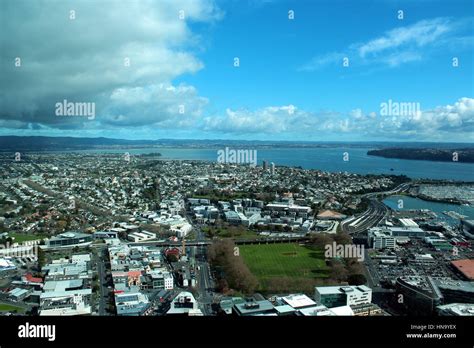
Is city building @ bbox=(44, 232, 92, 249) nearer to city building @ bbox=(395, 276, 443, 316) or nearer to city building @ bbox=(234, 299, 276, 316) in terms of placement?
city building @ bbox=(234, 299, 276, 316)

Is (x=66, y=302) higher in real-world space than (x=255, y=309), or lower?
lower

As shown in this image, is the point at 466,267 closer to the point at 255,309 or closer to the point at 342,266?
the point at 342,266

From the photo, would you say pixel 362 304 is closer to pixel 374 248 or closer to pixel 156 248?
pixel 374 248

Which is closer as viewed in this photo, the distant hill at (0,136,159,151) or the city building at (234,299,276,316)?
the city building at (234,299,276,316)

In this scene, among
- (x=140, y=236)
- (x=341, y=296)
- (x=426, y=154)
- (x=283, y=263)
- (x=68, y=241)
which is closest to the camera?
(x=341, y=296)

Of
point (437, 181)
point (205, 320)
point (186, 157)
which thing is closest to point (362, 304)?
point (205, 320)

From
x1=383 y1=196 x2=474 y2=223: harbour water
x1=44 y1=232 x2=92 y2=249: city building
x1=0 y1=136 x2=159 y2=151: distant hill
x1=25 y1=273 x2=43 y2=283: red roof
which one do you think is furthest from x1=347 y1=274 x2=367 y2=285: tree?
x1=0 y1=136 x2=159 y2=151: distant hill

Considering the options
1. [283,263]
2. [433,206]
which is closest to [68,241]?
[283,263]

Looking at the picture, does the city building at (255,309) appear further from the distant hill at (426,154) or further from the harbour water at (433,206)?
the distant hill at (426,154)

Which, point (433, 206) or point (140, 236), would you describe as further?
point (433, 206)

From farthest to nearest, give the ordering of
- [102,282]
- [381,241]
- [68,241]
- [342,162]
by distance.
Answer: [342,162] → [381,241] → [68,241] → [102,282]
